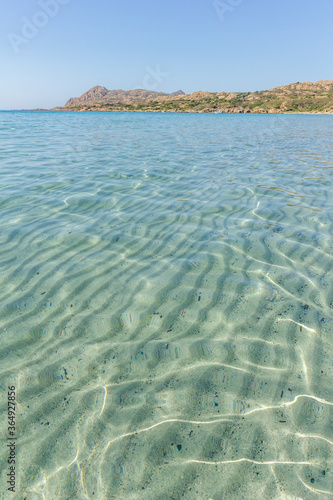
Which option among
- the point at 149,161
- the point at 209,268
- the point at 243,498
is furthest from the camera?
the point at 149,161

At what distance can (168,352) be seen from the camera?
2.40 meters

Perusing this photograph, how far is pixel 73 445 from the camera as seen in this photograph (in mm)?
1747

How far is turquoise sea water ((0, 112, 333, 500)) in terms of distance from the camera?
163cm

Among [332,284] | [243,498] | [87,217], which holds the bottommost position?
[243,498]

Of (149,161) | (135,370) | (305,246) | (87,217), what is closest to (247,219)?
(305,246)

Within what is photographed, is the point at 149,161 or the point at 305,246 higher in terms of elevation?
the point at 149,161

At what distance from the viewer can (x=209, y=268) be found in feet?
11.4

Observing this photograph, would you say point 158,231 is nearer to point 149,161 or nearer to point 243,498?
point 243,498

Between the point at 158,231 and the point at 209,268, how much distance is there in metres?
1.34

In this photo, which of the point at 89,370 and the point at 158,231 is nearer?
the point at 89,370

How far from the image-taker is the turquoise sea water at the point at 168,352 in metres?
1.63

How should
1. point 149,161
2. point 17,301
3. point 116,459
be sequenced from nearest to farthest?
1. point 116,459
2. point 17,301
3. point 149,161

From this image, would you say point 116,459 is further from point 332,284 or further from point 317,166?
point 317,166

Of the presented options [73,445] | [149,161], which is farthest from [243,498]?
[149,161]
